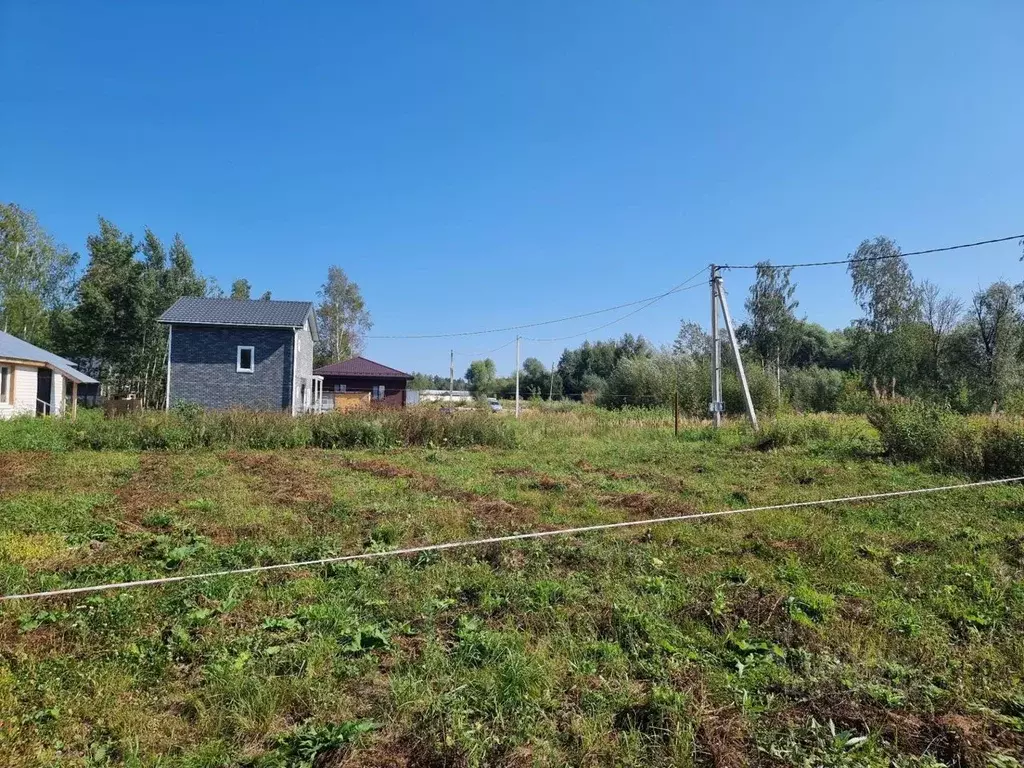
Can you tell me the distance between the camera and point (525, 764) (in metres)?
2.30

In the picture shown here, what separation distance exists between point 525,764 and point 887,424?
11582mm

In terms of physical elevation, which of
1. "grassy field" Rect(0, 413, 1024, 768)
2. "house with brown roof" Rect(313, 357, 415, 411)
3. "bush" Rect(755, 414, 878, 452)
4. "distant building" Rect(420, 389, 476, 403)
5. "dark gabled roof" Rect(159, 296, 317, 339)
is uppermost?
"dark gabled roof" Rect(159, 296, 317, 339)

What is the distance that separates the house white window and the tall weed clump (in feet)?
71.6

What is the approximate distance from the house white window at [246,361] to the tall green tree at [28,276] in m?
19.7

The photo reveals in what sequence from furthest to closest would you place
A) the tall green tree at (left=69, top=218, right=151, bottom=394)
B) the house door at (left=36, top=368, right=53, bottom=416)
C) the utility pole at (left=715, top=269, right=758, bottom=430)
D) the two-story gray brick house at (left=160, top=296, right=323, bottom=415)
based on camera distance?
the tall green tree at (left=69, top=218, right=151, bottom=394) < the house door at (left=36, top=368, right=53, bottom=416) < the two-story gray brick house at (left=160, top=296, right=323, bottom=415) < the utility pole at (left=715, top=269, right=758, bottom=430)

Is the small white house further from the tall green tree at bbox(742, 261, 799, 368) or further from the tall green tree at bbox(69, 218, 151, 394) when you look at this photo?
the tall green tree at bbox(742, 261, 799, 368)

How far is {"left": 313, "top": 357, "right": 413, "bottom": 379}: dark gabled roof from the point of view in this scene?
1318 inches

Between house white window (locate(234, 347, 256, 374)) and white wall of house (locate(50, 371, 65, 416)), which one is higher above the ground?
house white window (locate(234, 347, 256, 374))

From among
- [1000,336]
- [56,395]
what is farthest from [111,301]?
[1000,336]

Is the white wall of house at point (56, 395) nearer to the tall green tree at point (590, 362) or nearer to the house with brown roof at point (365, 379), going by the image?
the house with brown roof at point (365, 379)

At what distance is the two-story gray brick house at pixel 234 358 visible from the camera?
22594mm

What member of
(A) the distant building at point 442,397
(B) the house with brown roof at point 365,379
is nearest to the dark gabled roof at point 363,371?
(B) the house with brown roof at point 365,379

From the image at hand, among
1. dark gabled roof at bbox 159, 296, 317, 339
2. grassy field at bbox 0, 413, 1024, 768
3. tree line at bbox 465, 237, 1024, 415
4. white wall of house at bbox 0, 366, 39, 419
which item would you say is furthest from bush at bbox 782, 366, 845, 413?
white wall of house at bbox 0, 366, 39, 419

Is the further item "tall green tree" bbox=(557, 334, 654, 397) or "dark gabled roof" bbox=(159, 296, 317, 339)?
"tall green tree" bbox=(557, 334, 654, 397)
